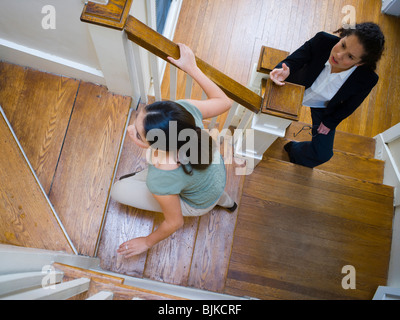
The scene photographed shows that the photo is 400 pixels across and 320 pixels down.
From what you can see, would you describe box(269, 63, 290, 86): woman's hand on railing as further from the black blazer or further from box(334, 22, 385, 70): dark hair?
box(334, 22, 385, 70): dark hair

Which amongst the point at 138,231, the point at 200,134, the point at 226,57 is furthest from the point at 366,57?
the point at 138,231

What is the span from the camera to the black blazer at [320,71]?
154 centimetres

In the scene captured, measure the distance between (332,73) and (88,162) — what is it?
1.60 m

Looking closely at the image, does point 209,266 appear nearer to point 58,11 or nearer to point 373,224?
point 373,224

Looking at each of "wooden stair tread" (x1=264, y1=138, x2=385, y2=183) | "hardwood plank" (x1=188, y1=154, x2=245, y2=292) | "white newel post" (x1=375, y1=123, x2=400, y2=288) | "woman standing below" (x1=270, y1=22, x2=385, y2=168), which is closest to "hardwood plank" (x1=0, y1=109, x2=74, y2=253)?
"hardwood plank" (x1=188, y1=154, x2=245, y2=292)

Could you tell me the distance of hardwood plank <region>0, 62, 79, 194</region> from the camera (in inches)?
62.9

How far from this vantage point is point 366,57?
1409 millimetres

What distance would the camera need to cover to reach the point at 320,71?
1.66 meters

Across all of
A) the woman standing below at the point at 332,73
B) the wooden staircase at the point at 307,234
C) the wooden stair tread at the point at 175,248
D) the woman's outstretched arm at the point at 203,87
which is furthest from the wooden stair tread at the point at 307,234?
the woman's outstretched arm at the point at 203,87

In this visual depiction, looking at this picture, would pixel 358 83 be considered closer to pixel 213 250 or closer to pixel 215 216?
pixel 215 216

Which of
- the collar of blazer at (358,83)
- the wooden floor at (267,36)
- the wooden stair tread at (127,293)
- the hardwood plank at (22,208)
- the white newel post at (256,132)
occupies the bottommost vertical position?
the wooden stair tread at (127,293)

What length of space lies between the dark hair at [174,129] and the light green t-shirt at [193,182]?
0.24 ft

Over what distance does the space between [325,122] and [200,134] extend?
1172mm

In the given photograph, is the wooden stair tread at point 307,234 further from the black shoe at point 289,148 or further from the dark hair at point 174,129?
the dark hair at point 174,129
